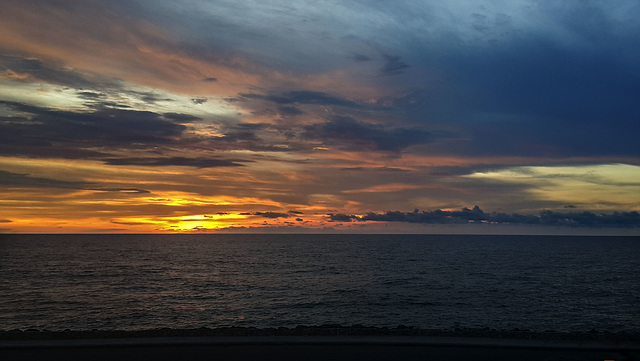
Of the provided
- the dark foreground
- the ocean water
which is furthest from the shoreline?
the ocean water

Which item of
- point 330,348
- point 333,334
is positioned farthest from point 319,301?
point 330,348

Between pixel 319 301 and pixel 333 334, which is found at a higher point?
pixel 333 334

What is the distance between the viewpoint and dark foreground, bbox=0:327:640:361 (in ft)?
52.7

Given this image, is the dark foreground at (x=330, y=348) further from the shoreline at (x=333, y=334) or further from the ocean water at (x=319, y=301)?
the ocean water at (x=319, y=301)

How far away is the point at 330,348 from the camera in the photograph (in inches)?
675

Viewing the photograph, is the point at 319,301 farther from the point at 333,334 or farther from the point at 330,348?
the point at 330,348

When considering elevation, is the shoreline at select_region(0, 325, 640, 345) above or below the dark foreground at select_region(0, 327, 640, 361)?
below

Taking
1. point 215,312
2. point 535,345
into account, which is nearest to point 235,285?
point 215,312

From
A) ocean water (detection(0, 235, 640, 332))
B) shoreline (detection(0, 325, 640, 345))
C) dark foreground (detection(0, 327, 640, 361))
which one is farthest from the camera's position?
ocean water (detection(0, 235, 640, 332))

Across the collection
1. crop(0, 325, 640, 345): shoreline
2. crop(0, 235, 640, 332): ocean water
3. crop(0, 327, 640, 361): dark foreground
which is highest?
crop(0, 327, 640, 361): dark foreground

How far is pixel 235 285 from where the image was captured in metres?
61.0

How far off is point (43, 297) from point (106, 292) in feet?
21.4

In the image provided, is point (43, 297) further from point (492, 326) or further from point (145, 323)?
point (492, 326)

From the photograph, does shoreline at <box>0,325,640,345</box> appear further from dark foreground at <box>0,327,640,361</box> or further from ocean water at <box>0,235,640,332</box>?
ocean water at <box>0,235,640,332</box>
